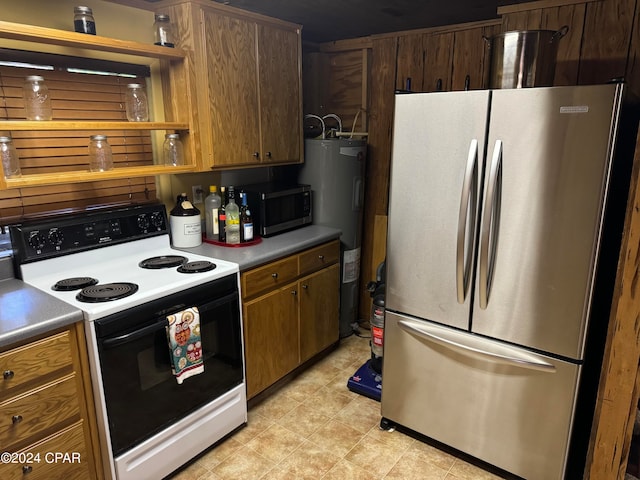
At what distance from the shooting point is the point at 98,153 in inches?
80.0

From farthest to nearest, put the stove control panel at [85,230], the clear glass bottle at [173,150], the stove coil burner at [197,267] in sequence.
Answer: the clear glass bottle at [173,150], the stove coil burner at [197,267], the stove control panel at [85,230]

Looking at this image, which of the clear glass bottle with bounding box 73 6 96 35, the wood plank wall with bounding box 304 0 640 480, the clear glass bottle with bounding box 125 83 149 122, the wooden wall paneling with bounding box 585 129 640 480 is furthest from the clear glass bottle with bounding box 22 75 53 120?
the wooden wall paneling with bounding box 585 129 640 480

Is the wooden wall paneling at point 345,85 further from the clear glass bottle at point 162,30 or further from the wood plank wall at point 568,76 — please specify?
the clear glass bottle at point 162,30

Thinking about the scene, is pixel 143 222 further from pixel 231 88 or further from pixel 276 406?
pixel 276 406

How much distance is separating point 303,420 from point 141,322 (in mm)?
1119

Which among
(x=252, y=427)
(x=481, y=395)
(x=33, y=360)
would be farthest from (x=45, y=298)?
(x=481, y=395)

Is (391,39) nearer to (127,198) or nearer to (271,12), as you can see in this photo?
(271,12)

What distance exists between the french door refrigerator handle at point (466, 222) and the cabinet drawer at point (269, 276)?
96 centimetres

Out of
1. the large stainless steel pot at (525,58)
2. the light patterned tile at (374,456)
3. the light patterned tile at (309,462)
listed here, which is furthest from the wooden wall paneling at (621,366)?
the light patterned tile at (309,462)

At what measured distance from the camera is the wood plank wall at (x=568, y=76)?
4.77 ft

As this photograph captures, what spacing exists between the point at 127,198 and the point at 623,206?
2.32 m

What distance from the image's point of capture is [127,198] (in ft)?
7.77

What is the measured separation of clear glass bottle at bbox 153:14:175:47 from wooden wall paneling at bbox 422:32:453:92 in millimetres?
1608

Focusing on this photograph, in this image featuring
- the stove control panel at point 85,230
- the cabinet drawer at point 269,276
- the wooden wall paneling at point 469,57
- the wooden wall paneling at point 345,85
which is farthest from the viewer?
the wooden wall paneling at point 345,85
